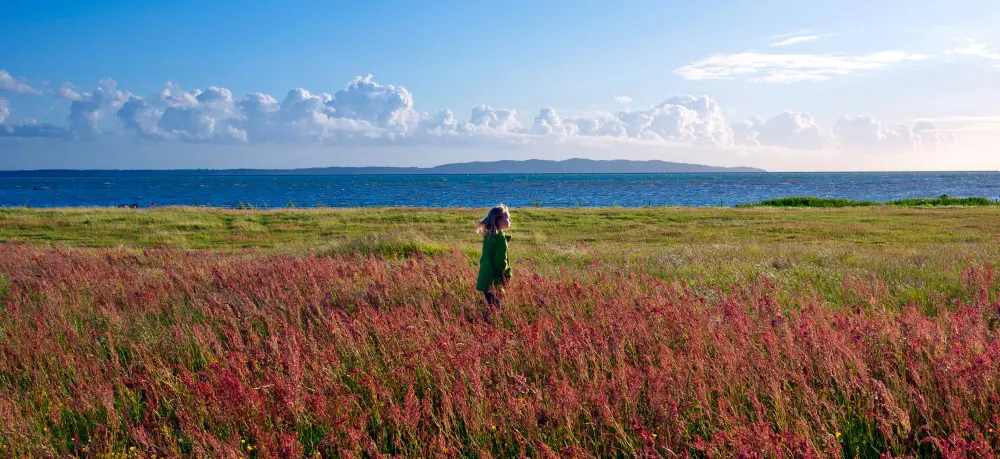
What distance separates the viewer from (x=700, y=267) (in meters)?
11.4

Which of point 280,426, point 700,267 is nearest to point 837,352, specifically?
point 280,426

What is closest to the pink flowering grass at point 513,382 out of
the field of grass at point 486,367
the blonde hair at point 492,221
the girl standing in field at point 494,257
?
the field of grass at point 486,367

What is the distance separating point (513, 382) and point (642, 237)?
1936 centimetres

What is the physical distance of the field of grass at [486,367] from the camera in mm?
4012

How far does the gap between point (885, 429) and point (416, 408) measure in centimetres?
303

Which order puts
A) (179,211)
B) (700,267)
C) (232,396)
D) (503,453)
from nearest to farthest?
(503,453), (232,396), (700,267), (179,211)

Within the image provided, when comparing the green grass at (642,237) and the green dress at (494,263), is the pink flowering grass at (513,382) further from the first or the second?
the green grass at (642,237)

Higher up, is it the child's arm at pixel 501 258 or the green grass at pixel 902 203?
the child's arm at pixel 501 258

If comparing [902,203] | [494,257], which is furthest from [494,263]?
[902,203]

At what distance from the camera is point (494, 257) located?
25.1ft

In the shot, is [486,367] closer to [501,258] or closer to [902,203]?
[501,258]

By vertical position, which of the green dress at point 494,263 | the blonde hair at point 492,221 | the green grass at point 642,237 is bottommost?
the green grass at point 642,237

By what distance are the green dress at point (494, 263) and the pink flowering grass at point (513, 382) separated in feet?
0.98

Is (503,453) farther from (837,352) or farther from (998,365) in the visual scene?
(998,365)
